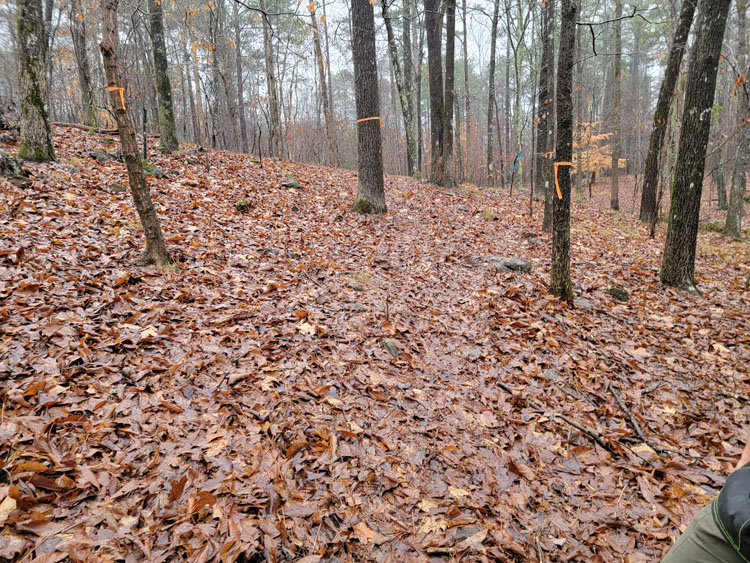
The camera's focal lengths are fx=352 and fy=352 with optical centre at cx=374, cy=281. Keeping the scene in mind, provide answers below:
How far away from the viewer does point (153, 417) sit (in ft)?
8.70

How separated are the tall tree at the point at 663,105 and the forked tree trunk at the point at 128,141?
11.1 meters

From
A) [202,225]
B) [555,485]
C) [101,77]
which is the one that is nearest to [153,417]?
[555,485]

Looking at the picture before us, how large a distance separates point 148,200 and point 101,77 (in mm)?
22171

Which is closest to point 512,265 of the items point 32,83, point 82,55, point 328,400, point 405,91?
point 328,400

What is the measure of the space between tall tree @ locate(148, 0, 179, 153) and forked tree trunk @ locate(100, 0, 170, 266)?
631 cm

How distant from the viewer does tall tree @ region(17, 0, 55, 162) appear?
6332 millimetres

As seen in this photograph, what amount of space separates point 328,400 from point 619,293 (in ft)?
17.5

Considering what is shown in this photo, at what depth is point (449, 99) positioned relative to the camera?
12.8 metres

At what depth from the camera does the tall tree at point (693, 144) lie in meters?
5.51

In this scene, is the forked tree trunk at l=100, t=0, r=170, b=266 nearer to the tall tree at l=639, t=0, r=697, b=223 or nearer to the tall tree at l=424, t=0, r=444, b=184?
the tall tree at l=424, t=0, r=444, b=184

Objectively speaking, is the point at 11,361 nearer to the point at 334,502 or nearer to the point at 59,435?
the point at 59,435

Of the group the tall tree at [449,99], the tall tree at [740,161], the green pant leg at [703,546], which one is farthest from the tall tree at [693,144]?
the tall tree at [449,99]

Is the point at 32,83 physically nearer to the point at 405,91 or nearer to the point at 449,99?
the point at 449,99

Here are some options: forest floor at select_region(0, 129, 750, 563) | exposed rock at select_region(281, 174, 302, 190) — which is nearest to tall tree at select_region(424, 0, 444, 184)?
exposed rock at select_region(281, 174, 302, 190)
